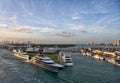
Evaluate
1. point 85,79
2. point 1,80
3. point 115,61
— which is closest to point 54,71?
point 85,79

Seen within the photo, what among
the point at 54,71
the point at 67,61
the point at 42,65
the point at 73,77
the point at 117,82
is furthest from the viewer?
the point at 67,61

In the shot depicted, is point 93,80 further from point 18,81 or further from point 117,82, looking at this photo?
point 18,81

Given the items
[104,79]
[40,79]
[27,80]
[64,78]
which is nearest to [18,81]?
[27,80]

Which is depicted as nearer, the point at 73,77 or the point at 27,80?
the point at 27,80

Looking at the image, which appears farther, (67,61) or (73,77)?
(67,61)

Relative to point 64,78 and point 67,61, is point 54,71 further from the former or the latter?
point 67,61

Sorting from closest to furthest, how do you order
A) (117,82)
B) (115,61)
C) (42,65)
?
1. (117,82)
2. (42,65)
3. (115,61)

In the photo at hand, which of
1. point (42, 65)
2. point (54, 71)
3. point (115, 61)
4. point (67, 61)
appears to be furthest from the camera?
point (115, 61)

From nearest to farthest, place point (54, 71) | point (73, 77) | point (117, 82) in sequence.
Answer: point (117, 82) < point (73, 77) < point (54, 71)
